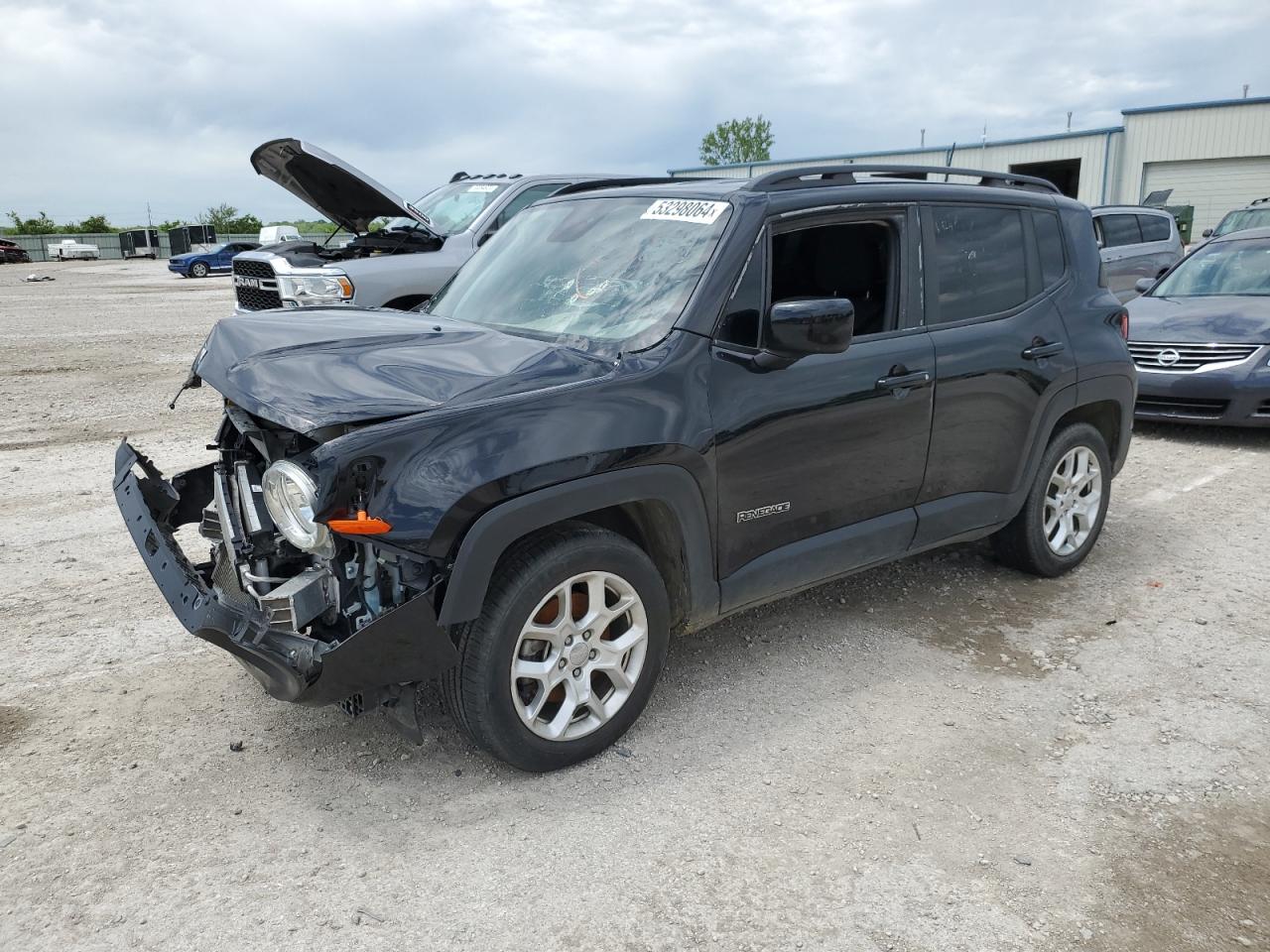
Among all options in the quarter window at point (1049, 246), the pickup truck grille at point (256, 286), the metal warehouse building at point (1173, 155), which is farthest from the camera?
the metal warehouse building at point (1173, 155)

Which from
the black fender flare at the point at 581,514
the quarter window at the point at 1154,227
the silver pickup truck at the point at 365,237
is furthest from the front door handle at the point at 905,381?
the quarter window at the point at 1154,227

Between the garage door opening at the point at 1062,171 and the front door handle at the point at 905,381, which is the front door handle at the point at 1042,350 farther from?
the garage door opening at the point at 1062,171

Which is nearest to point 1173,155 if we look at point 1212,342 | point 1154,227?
point 1154,227

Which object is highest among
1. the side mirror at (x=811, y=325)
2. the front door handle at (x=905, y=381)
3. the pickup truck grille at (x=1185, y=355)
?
the side mirror at (x=811, y=325)

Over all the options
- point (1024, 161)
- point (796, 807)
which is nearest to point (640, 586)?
point (796, 807)

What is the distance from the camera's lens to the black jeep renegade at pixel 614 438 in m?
2.90

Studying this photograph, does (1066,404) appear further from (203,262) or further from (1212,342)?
(203,262)

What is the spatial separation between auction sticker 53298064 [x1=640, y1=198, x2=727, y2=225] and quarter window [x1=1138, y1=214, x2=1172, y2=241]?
12.7 metres

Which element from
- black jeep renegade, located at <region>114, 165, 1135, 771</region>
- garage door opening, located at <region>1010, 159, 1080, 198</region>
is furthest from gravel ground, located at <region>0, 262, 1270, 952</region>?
garage door opening, located at <region>1010, 159, 1080, 198</region>

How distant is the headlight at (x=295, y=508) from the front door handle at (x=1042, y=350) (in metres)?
3.19

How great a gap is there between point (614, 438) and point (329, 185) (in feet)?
19.7

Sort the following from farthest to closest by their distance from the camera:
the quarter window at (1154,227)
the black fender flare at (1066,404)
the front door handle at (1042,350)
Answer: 1. the quarter window at (1154,227)
2. the black fender flare at (1066,404)
3. the front door handle at (1042,350)

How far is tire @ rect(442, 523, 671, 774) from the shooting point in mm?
3043

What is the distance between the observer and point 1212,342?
319 inches
